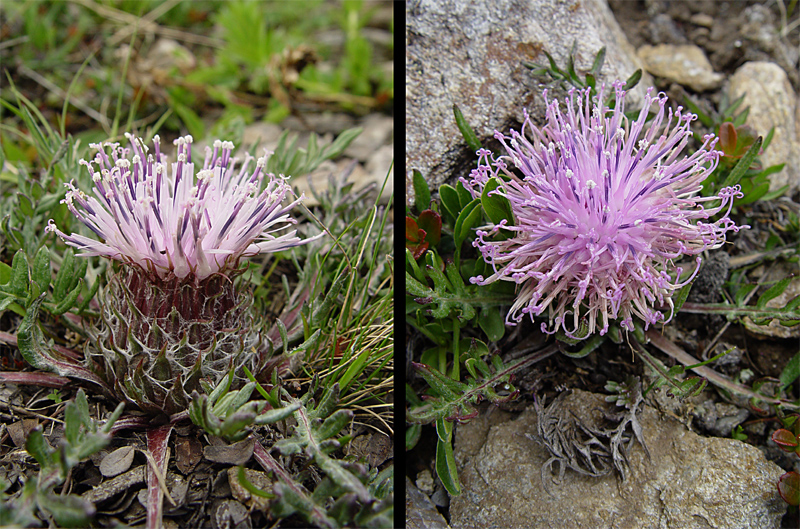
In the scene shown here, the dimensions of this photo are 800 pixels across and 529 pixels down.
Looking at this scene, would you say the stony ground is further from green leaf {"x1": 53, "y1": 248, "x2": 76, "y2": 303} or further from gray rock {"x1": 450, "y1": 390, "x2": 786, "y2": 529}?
green leaf {"x1": 53, "y1": 248, "x2": 76, "y2": 303}

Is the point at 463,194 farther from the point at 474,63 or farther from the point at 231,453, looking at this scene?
the point at 231,453

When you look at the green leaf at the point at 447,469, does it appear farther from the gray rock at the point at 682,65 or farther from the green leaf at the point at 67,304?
the gray rock at the point at 682,65

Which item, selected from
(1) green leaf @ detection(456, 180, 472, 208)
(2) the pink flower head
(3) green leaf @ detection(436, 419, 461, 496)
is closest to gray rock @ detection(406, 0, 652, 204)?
(1) green leaf @ detection(456, 180, 472, 208)

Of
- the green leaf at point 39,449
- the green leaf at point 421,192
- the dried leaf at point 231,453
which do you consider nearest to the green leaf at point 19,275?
the green leaf at point 39,449

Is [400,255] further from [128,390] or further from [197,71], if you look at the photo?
[197,71]

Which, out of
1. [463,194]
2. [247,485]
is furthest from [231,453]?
[463,194]

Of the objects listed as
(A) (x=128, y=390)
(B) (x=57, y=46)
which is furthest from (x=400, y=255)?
(B) (x=57, y=46)

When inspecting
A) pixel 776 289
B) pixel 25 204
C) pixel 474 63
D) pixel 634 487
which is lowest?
pixel 634 487
